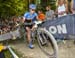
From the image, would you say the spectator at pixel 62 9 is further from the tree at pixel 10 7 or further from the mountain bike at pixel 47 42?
the mountain bike at pixel 47 42

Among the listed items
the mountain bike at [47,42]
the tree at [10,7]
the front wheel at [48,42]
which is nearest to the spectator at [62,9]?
the tree at [10,7]

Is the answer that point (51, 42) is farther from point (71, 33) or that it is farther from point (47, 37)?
point (71, 33)

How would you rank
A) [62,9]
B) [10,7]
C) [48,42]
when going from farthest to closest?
[10,7]
[62,9]
[48,42]

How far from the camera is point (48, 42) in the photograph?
7.73 meters

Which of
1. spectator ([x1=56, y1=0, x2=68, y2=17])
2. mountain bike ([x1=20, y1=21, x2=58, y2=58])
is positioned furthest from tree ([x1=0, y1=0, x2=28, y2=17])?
mountain bike ([x1=20, y1=21, x2=58, y2=58])

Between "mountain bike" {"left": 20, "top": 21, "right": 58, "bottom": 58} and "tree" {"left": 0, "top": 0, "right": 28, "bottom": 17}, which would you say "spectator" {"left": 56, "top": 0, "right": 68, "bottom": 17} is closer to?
"tree" {"left": 0, "top": 0, "right": 28, "bottom": 17}

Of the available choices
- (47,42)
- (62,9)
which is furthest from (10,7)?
(47,42)

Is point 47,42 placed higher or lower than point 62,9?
lower

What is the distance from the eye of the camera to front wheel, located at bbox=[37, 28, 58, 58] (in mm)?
7237

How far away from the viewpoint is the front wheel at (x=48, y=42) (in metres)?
7.24

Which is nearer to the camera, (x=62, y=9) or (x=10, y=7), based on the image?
(x=62, y=9)

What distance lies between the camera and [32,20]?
10.2 metres

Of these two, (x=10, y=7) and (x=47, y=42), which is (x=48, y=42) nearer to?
(x=47, y=42)

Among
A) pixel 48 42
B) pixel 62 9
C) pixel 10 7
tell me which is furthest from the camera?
pixel 10 7
